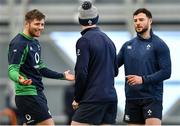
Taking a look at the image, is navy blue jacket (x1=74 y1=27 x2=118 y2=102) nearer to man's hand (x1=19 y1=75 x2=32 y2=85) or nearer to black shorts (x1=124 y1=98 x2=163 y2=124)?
man's hand (x1=19 y1=75 x2=32 y2=85)

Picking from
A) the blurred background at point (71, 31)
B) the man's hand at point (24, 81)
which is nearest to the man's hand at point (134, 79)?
the man's hand at point (24, 81)

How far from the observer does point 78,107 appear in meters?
7.80

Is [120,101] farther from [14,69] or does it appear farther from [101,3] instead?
[14,69]

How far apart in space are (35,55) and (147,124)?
160 cm

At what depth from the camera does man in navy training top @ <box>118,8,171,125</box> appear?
28.8 feet

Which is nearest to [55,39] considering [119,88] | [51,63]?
[51,63]

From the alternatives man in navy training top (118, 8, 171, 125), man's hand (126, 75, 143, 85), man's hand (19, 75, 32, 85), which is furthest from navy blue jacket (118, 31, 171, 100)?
man's hand (19, 75, 32, 85)

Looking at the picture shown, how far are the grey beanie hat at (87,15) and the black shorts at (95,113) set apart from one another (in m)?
0.86

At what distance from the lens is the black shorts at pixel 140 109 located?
8.80 metres

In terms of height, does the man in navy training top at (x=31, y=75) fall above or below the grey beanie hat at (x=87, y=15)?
below

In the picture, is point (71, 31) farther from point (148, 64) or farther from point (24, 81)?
point (24, 81)

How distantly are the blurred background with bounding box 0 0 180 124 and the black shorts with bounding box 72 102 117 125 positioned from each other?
32.8ft

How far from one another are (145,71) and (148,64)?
0.30 feet

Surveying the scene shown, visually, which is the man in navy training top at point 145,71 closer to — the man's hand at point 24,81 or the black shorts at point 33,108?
the black shorts at point 33,108
